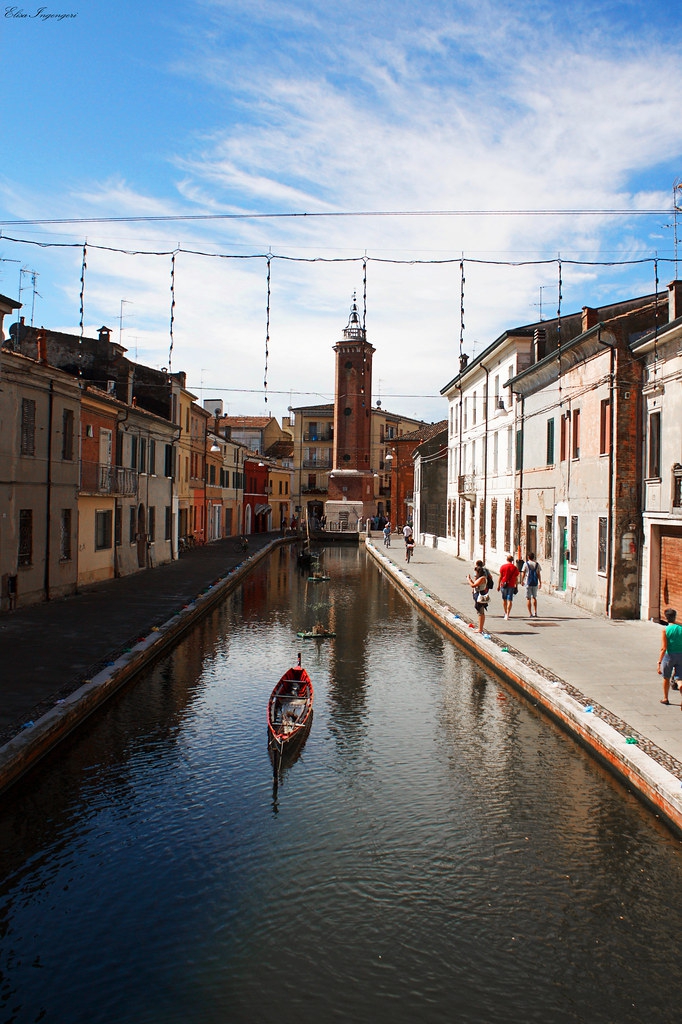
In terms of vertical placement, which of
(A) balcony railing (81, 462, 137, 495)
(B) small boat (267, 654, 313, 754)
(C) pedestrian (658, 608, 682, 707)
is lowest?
(B) small boat (267, 654, 313, 754)

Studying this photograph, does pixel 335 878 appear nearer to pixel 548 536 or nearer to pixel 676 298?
pixel 676 298

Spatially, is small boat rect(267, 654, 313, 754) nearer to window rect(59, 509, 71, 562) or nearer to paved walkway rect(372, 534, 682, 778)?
paved walkway rect(372, 534, 682, 778)

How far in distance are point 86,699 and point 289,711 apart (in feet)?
11.1

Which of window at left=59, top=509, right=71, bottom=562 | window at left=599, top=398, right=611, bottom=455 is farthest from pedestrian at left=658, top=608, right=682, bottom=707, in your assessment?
window at left=59, top=509, right=71, bottom=562

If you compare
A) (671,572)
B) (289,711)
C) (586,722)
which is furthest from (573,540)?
(289,711)

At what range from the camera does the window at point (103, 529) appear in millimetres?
30594

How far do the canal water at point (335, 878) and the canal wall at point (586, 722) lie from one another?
27 centimetres

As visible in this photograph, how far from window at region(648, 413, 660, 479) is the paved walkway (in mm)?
3833

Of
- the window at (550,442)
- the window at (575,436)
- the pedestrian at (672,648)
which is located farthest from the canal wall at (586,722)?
the window at (550,442)

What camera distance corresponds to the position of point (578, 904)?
8.01 meters

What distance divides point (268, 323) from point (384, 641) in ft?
29.1

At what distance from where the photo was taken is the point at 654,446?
20.6 metres

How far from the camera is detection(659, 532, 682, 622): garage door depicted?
1945 cm

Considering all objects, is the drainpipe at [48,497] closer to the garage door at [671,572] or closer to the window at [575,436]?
the window at [575,436]
